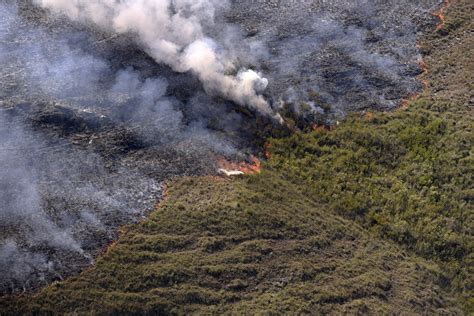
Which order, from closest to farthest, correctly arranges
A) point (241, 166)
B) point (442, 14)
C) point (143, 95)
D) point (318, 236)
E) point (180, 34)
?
point (318, 236)
point (241, 166)
point (143, 95)
point (180, 34)
point (442, 14)

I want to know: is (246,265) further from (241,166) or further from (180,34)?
(180,34)

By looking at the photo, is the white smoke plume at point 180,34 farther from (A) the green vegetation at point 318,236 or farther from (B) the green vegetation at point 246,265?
(B) the green vegetation at point 246,265

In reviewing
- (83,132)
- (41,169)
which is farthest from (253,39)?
(41,169)

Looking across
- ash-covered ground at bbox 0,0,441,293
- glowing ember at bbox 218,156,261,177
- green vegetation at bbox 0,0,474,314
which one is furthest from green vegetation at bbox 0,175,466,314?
ash-covered ground at bbox 0,0,441,293

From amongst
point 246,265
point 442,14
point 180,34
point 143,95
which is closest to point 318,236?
point 246,265

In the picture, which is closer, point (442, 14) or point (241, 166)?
point (241, 166)

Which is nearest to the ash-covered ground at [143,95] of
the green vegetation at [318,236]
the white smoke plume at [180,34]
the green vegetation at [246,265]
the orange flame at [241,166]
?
the white smoke plume at [180,34]
